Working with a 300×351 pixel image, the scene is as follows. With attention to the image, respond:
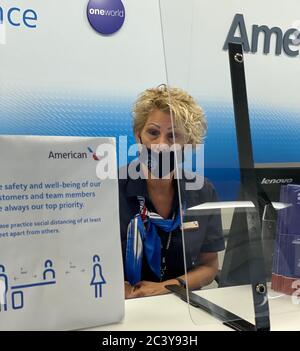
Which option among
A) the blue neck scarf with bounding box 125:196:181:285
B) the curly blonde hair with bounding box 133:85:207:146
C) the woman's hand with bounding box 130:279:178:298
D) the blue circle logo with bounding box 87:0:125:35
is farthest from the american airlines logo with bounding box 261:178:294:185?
the blue circle logo with bounding box 87:0:125:35

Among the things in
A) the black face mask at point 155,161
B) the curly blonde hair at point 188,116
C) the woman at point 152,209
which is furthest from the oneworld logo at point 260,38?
the black face mask at point 155,161

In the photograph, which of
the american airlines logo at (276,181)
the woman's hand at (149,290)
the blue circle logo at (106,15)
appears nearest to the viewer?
the american airlines logo at (276,181)

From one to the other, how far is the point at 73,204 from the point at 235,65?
1.54 feet

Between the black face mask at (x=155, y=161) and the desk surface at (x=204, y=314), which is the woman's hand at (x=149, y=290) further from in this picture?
the black face mask at (x=155, y=161)

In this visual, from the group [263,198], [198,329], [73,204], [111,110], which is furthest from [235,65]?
[111,110]

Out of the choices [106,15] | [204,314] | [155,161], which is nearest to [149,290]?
[204,314]

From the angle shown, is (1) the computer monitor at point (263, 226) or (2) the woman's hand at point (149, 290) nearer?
(1) the computer monitor at point (263, 226)

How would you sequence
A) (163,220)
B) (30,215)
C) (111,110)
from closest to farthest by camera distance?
(30,215) → (163,220) → (111,110)

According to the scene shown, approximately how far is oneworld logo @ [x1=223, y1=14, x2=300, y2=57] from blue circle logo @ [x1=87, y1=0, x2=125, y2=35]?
2.95ft

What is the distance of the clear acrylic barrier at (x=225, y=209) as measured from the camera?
948mm

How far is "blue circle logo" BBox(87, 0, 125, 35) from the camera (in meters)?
2.23

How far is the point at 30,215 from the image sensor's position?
862mm

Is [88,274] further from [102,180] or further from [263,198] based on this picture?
[263,198]
